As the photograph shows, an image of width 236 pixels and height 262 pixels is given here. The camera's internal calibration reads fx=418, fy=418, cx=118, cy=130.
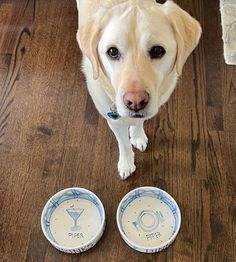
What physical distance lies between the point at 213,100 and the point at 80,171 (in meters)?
0.64

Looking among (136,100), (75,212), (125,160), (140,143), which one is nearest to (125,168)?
(125,160)

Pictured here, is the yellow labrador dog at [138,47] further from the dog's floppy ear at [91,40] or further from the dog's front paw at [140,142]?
the dog's front paw at [140,142]

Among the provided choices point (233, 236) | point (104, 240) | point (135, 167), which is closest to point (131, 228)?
point (104, 240)

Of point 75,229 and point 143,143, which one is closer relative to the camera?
point 75,229

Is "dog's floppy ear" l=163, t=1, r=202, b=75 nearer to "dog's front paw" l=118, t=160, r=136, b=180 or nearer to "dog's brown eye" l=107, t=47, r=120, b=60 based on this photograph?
"dog's brown eye" l=107, t=47, r=120, b=60

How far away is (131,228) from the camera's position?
148 cm

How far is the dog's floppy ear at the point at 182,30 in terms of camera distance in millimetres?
1124

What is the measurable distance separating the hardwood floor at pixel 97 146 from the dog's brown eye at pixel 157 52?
63cm

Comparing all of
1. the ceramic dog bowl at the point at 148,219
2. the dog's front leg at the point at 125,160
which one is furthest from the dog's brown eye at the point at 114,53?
the ceramic dog bowl at the point at 148,219

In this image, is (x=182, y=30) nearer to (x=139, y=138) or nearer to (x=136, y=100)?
(x=136, y=100)

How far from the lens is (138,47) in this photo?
109 cm

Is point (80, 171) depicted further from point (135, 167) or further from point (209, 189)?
point (209, 189)

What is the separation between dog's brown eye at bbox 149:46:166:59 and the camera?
110 centimetres

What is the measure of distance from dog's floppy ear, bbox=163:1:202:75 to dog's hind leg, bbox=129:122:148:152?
52cm
